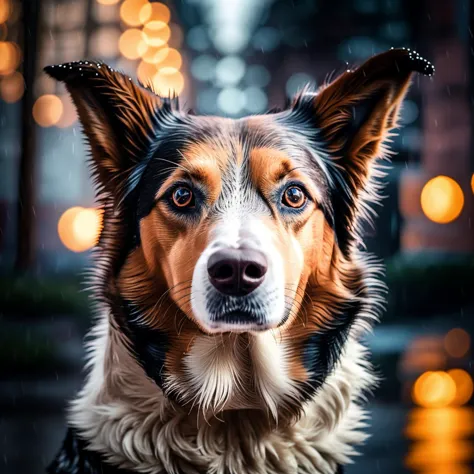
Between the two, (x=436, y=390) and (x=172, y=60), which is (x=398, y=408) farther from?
(x=172, y=60)

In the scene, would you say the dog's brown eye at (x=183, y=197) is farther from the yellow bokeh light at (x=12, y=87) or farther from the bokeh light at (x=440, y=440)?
the bokeh light at (x=440, y=440)

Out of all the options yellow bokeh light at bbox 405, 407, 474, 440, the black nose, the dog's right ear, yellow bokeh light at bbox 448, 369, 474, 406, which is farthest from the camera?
yellow bokeh light at bbox 448, 369, 474, 406

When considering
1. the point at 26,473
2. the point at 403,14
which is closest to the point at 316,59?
the point at 403,14

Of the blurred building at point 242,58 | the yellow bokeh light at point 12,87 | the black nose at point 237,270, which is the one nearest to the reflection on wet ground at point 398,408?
the blurred building at point 242,58

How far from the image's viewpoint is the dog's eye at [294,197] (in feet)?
5.74

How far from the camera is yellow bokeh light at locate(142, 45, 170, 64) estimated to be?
7.80ft

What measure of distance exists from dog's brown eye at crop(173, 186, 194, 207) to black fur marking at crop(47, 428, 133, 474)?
0.84 meters

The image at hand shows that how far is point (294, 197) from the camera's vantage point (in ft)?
5.77

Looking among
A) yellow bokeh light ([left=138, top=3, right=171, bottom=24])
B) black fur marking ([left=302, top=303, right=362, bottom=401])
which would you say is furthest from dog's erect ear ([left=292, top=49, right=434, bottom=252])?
yellow bokeh light ([left=138, top=3, right=171, bottom=24])

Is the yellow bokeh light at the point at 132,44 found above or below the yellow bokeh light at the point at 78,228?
above

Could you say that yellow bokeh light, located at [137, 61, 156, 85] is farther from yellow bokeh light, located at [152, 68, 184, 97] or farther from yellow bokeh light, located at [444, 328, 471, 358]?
yellow bokeh light, located at [444, 328, 471, 358]

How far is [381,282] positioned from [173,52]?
1.28 metres

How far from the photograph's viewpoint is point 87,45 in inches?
94.0

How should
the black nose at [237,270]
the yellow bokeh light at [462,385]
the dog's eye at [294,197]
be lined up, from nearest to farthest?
the black nose at [237,270], the dog's eye at [294,197], the yellow bokeh light at [462,385]
